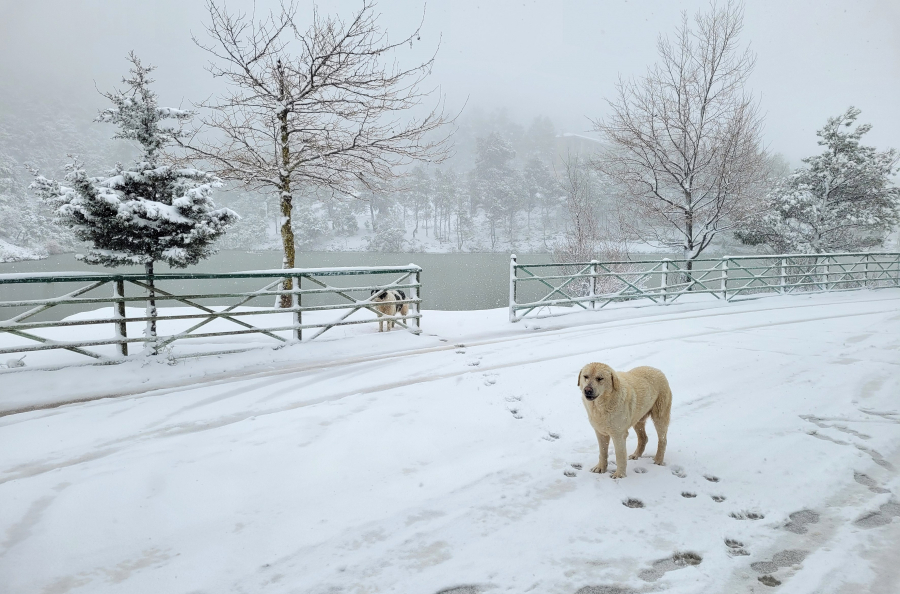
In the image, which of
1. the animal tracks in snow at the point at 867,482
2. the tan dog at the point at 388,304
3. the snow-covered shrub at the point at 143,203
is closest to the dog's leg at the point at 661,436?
the animal tracks in snow at the point at 867,482

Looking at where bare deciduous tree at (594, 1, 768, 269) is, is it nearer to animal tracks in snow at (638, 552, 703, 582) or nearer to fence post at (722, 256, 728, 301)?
fence post at (722, 256, 728, 301)

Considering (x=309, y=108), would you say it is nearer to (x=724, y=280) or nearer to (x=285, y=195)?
(x=285, y=195)

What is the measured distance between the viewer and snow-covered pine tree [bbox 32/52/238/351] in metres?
6.16

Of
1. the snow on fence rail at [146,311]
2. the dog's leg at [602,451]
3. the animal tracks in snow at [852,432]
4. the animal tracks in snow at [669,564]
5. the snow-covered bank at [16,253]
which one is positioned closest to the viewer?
the animal tracks in snow at [669,564]

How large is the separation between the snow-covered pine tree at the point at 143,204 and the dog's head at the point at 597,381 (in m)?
6.08

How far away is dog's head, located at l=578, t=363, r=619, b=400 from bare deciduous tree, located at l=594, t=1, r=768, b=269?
1468 centimetres

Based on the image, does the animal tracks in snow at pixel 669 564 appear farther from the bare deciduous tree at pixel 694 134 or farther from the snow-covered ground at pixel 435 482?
the bare deciduous tree at pixel 694 134

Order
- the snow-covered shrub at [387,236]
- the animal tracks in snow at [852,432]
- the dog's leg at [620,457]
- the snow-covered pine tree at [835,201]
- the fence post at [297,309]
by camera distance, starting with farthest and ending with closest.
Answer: the snow-covered shrub at [387,236]
the snow-covered pine tree at [835,201]
the fence post at [297,309]
the animal tracks in snow at [852,432]
the dog's leg at [620,457]

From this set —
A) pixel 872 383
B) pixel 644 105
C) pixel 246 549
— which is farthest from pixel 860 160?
pixel 246 549

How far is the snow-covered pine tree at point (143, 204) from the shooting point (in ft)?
20.2

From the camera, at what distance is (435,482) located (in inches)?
124

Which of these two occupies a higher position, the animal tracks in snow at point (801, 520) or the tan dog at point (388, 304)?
the tan dog at point (388, 304)

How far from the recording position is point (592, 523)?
264cm

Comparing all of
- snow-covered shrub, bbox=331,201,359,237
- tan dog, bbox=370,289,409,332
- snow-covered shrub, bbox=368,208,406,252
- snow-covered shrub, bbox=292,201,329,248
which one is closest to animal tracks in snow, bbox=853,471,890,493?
tan dog, bbox=370,289,409,332
